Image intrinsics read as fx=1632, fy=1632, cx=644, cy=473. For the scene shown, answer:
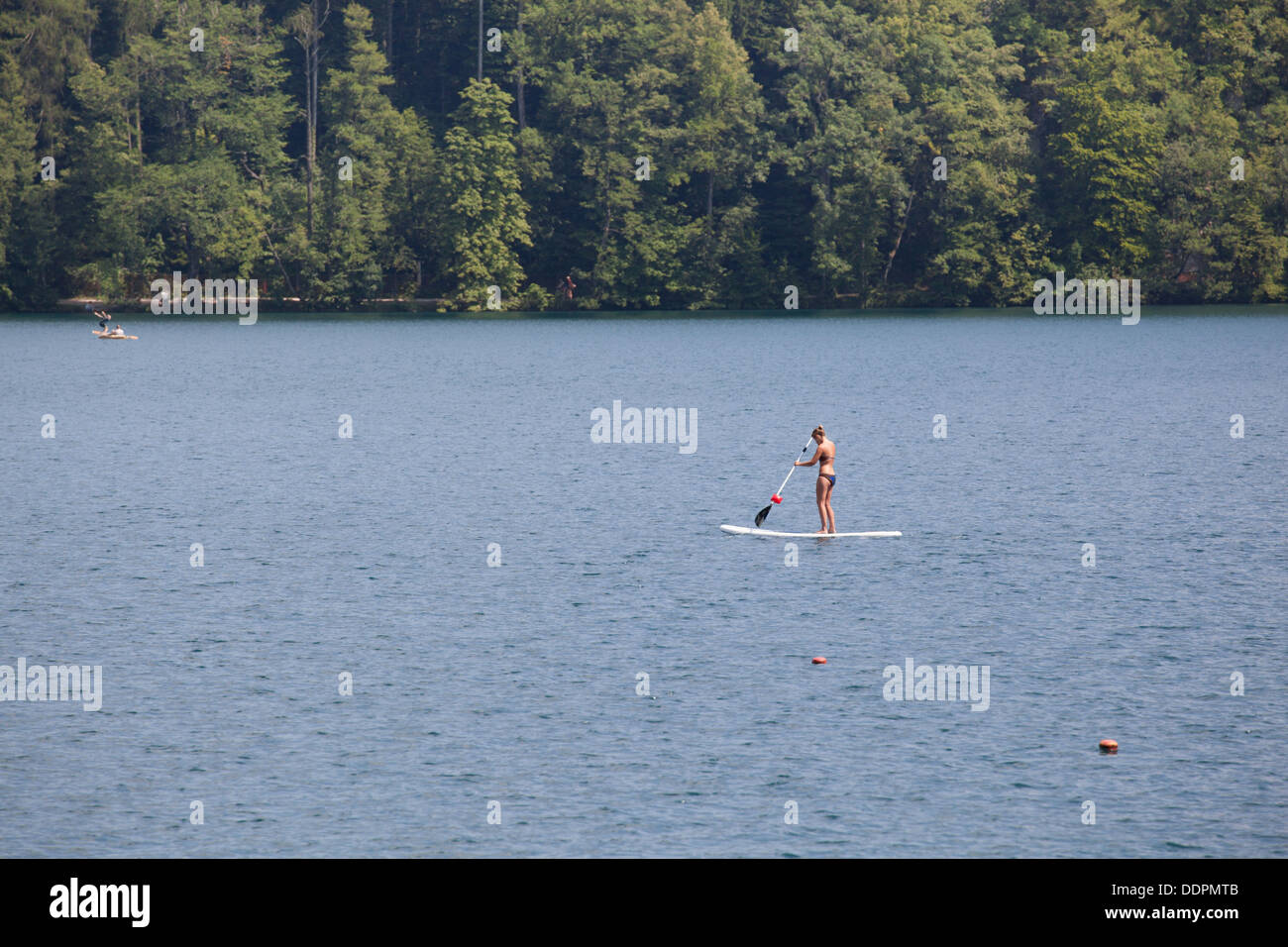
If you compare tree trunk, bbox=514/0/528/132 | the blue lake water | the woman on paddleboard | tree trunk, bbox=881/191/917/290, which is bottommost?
the blue lake water

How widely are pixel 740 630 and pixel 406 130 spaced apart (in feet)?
344

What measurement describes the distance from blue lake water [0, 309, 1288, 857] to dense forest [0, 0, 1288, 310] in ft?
206

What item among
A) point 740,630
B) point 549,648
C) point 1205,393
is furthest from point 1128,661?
point 1205,393

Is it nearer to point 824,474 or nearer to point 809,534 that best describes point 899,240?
point 809,534

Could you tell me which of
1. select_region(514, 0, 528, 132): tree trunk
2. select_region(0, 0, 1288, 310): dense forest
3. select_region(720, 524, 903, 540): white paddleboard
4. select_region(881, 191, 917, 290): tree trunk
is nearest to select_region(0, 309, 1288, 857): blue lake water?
select_region(720, 524, 903, 540): white paddleboard

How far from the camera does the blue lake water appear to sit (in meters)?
17.1

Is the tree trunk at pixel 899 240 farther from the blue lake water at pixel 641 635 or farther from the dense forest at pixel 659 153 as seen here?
the blue lake water at pixel 641 635

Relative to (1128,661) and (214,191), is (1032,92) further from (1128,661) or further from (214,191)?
(1128,661)

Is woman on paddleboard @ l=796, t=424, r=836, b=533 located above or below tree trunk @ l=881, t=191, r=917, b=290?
below

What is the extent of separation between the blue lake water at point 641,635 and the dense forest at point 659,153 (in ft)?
206

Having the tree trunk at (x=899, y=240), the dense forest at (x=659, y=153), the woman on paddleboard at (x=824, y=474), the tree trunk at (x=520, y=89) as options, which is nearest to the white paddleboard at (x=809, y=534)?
the woman on paddleboard at (x=824, y=474)

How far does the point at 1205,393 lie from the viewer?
61.7 metres

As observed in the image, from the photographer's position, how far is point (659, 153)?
121m

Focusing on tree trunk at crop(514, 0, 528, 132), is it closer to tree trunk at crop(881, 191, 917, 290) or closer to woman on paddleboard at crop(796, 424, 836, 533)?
tree trunk at crop(881, 191, 917, 290)
